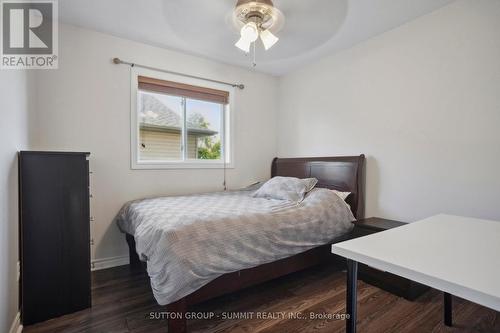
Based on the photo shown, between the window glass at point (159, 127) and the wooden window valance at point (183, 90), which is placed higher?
the wooden window valance at point (183, 90)

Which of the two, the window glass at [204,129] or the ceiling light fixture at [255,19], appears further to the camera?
the window glass at [204,129]

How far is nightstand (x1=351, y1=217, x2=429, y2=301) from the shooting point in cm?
196

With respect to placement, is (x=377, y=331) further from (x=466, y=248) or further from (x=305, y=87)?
(x=305, y=87)

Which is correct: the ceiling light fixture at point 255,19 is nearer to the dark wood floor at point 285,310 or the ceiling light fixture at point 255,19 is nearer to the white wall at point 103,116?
the white wall at point 103,116

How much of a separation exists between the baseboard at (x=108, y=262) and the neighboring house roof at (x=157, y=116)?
1544mm

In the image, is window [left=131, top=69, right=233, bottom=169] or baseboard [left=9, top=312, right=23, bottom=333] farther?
window [left=131, top=69, right=233, bottom=169]

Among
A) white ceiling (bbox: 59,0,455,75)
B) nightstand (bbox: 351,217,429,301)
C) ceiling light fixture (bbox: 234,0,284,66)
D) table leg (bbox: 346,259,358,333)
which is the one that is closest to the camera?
table leg (bbox: 346,259,358,333)

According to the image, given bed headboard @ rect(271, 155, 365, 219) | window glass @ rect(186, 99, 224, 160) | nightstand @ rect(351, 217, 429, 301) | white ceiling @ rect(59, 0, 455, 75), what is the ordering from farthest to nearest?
window glass @ rect(186, 99, 224, 160) → bed headboard @ rect(271, 155, 365, 219) → white ceiling @ rect(59, 0, 455, 75) → nightstand @ rect(351, 217, 429, 301)

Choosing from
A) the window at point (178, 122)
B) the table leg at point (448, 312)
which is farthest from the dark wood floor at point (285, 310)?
the window at point (178, 122)

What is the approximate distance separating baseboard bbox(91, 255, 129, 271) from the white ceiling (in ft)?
8.03

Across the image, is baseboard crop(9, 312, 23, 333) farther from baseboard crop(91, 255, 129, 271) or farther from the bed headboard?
the bed headboard

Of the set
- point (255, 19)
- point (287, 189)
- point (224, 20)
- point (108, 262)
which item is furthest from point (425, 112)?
point (108, 262)

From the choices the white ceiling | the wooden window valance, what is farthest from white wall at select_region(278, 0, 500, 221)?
the wooden window valance

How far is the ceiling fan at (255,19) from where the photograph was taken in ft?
5.90
